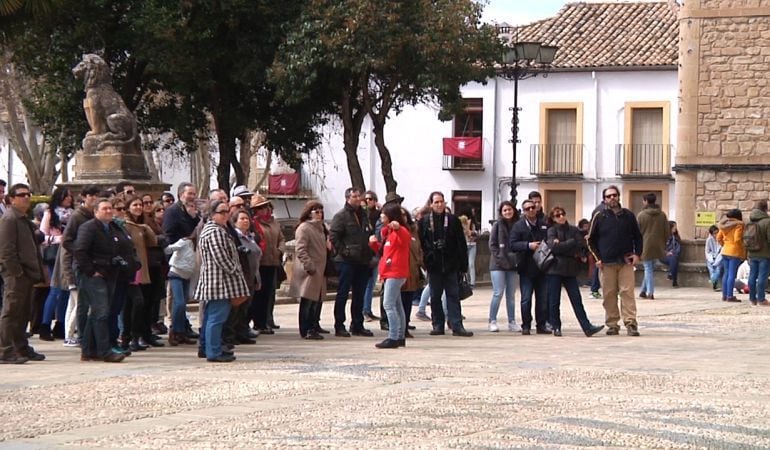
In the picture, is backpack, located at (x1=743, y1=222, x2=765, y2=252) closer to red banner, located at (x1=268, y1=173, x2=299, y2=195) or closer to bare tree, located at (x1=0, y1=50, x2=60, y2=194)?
bare tree, located at (x1=0, y1=50, x2=60, y2=194)

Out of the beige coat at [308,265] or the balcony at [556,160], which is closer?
the beige coat at [308,265]

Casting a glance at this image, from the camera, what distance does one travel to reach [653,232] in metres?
26.0

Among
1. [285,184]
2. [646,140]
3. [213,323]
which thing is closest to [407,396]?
[213,323]

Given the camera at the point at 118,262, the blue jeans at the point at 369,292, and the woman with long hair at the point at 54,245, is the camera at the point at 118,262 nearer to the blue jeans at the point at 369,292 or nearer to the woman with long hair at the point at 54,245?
the woman with long hair at the point at 54,245

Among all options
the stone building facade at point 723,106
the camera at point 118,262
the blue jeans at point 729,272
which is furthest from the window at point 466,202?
the camera at point 118,262

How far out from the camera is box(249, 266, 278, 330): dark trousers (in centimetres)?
1745

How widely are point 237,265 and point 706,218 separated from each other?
21.4 m

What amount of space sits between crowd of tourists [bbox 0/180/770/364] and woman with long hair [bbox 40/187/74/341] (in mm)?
15

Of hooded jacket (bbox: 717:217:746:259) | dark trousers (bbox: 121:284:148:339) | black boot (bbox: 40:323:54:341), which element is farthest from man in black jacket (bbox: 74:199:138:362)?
hooded jacket (bbox: 717:217:746:259)

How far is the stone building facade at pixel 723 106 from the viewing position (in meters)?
33.5

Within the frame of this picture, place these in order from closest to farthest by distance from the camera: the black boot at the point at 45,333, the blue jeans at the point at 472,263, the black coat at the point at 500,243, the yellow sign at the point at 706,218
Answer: the black boot at the point at 45,333 < the black coat at the point at 500,243 < the blue jeans at the point at 472,263 < the yellow sign at the point at 706,218

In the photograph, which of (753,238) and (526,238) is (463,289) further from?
(753,238)

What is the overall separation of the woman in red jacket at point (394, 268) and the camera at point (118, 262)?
9.45 ft

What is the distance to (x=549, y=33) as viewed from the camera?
169 feet
